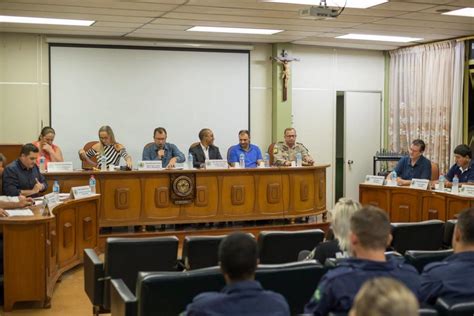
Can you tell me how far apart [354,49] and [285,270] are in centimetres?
890

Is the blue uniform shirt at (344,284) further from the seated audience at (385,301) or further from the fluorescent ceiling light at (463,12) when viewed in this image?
the fluorescent ceiling light at (463,12)

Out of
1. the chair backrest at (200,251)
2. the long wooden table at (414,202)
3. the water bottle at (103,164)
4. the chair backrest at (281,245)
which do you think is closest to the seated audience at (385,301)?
the chair backrest at (200,251)

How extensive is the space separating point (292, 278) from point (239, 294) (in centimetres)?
115

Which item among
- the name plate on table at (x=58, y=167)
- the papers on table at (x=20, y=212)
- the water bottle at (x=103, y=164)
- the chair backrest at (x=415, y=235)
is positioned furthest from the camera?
the water bottle at (x=103, y=164)

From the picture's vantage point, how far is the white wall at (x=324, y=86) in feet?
37.2

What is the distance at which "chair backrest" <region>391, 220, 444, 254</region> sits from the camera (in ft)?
16.6

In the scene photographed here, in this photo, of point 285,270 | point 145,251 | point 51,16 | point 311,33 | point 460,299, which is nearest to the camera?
point 460,299

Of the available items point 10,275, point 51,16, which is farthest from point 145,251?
point 51,16

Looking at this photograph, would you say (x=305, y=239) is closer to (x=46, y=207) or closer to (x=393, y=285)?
(x=46, y=207)

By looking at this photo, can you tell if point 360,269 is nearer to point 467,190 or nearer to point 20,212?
point 20,212

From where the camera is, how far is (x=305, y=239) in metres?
4.65

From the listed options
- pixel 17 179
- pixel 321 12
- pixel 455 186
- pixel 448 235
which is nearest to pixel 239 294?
pixel 448 235

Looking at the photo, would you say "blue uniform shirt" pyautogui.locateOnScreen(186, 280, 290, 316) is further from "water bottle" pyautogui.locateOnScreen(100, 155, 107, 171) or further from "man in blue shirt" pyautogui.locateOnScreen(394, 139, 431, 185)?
"man in blue shirt" pyautogui.locateOnScreen(394, 139, 431, 185)

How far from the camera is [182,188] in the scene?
823 centimetres
